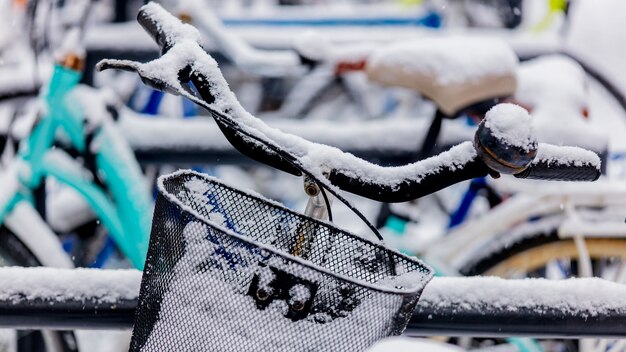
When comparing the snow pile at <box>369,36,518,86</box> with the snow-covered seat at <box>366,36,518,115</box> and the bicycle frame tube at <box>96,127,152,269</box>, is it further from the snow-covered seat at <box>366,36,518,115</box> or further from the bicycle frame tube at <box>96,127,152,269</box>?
the bicycle frame tube at <box>96,127,152,269</box>

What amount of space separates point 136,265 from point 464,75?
0.95m

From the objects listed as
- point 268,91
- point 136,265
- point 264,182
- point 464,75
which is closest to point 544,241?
point 464,75

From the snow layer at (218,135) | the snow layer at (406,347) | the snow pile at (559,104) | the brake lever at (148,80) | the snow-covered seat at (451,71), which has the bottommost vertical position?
the snow layer at (218,135)

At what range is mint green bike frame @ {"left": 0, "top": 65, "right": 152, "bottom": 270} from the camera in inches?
71.4

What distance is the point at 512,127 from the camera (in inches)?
28.9

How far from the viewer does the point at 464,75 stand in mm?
1752

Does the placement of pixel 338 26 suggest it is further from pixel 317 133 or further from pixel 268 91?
pixel 317 133

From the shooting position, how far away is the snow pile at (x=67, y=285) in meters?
1.06

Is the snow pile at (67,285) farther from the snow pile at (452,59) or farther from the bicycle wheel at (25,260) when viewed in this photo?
the snow pile at (452,59)

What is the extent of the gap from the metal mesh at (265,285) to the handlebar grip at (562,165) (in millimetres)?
179

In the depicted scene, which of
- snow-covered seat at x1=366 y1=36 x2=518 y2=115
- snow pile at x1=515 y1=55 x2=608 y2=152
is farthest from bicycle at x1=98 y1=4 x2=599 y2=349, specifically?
snow pile at x1=515 y1=55 x2=608 y2=152

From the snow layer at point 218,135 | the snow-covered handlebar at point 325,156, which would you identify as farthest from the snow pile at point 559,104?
the snow-covered handlebar at point 325,156

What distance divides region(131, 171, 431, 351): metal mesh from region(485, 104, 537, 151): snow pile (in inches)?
7.1

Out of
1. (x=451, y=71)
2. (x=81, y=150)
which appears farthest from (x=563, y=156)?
(x=81, y=150)
